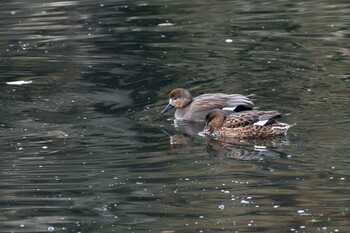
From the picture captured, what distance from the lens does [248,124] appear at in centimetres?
1184

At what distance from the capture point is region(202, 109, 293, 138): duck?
11.7m

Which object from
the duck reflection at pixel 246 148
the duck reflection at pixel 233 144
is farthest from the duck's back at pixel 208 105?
the duck reflection at pixel 246 148

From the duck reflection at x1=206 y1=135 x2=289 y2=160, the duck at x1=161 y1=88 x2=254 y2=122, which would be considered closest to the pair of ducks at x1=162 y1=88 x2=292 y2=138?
the duck at x1=161 y1=88 x2=254 y2=122

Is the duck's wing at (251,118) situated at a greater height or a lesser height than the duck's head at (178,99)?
greater

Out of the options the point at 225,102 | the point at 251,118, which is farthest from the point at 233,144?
the point at 225,102

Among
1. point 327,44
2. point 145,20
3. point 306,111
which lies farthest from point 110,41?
point 306,111

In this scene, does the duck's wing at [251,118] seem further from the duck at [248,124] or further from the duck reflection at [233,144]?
the duck reflection at [233,144]

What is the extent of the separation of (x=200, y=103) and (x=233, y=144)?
146 centimetres

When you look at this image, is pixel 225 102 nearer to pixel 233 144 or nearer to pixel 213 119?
pixel 213 119

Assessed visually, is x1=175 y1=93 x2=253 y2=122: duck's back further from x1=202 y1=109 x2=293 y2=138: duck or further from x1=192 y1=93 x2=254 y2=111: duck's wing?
x1=202 y1=109 x2=293 y2=138: duck

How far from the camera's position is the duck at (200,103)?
498 inches

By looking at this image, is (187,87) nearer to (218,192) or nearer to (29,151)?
(29,151)

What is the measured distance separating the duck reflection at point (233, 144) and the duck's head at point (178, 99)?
59 centimetres

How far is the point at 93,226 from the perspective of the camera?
335 inches
